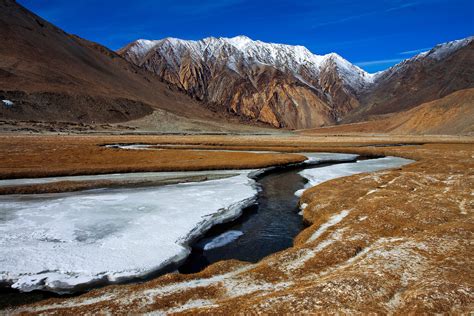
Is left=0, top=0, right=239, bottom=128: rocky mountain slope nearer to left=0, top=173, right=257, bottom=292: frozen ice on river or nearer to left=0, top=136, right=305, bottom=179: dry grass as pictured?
left=0, top=136, right=305, bottom=179: dry grass

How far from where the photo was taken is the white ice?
18.6m

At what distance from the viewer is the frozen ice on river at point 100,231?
13.8 meters

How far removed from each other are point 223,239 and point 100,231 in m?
6.26

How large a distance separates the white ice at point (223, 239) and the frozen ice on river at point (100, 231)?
0.89 metres

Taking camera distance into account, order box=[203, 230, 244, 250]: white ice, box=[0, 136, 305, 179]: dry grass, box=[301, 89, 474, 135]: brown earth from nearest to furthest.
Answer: box=[203, 230, 244, 250]: white ice → box=[0, 136, 305, 179]: dry grass → box=[301, 89, 474, 135]: brown earth

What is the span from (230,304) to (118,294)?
395 cm

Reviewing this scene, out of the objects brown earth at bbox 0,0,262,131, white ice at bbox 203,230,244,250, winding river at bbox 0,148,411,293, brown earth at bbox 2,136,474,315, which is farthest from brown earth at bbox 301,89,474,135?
white ice at bbox 203,230,244,250

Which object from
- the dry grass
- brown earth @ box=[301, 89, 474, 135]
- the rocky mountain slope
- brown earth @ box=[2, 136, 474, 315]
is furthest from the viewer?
brown earth @ box=[301, 89, 474, 135]

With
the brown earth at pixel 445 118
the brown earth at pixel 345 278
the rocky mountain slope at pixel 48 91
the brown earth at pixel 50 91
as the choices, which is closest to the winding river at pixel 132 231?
the brown earth at pixel 345 278

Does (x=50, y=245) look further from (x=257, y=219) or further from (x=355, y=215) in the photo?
(x=355, y=215)

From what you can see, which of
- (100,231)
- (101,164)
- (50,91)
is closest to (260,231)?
(100,231)

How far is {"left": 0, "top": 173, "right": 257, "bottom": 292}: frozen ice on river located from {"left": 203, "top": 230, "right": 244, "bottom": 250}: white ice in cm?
89

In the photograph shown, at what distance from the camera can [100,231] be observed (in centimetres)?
1839

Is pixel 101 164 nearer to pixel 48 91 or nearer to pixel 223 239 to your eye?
pixel 223 239
